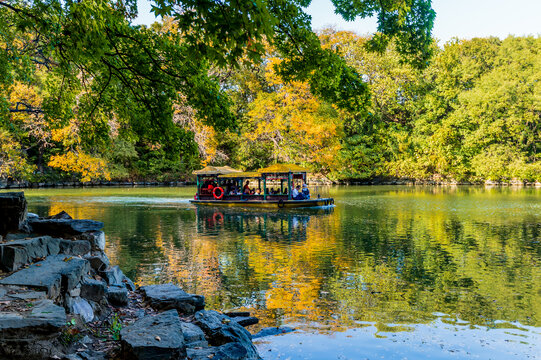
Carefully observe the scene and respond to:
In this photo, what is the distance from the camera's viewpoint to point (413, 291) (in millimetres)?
8250

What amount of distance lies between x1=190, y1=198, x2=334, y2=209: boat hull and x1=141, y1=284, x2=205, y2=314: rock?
17758 mm

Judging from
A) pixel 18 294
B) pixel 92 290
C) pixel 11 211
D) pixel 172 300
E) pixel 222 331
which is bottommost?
pixel 222 331

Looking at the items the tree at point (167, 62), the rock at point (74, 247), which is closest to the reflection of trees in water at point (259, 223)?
the tree at point (167, 62)

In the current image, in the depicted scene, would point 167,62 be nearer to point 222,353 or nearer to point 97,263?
point 97,263

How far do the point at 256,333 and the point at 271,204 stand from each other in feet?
62.6

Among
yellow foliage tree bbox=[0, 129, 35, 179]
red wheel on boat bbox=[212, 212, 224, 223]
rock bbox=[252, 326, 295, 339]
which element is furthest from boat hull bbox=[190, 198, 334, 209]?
rock bbox=[252, 326, 295, 339]

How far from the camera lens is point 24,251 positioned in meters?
5.57

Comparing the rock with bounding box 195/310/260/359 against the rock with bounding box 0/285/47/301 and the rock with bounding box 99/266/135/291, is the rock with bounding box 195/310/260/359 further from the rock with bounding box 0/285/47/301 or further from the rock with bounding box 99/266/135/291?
the rock with bounding box 0/285/47/301

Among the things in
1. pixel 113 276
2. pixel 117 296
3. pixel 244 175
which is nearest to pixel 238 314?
pixel 117 296

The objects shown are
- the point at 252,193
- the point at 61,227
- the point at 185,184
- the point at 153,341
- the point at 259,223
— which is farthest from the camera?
the point at 185,184

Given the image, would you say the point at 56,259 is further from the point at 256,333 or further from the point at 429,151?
the point at 429,151

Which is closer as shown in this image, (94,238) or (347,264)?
(94,238)

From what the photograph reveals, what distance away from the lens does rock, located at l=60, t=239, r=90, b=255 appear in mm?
6633

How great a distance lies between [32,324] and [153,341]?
3.92 feet
